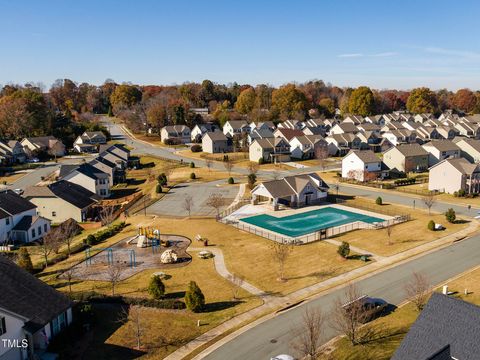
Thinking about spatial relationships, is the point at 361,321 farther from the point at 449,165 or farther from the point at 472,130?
the point at 472,130

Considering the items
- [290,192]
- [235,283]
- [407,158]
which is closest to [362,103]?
[407,158]

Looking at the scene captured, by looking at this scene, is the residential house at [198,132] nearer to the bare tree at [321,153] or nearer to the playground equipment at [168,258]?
the bare tree at [321,153]

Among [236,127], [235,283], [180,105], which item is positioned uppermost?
[180,105]

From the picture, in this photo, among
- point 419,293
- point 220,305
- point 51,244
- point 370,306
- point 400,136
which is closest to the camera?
point 370,306

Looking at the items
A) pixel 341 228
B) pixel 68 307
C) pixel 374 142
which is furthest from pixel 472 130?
pixel 68 307

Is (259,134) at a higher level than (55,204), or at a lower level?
higher

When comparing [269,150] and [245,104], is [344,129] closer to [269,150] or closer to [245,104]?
[269,150]

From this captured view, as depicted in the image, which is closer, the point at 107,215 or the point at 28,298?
the point at 28,298

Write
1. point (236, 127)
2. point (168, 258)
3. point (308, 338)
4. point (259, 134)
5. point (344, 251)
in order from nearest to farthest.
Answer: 1. point (308, 338)
2. point (168, 258)
3. point (344, 251)
4. point (259, 134)
5. point (236, 127)
